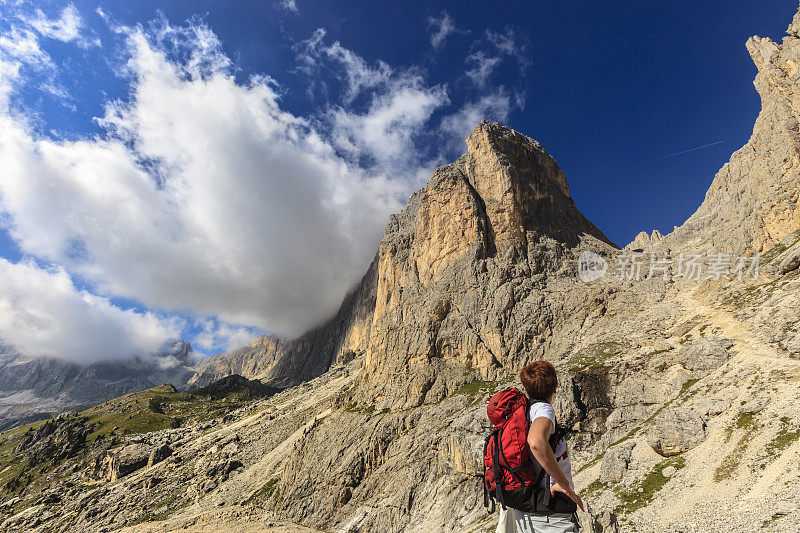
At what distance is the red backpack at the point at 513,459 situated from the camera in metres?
6.39

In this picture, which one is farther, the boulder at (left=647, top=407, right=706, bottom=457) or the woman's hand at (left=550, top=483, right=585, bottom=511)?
the boulder at (left=647, top=407, right=706, bottom=457)

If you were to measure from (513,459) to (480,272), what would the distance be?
301 ft

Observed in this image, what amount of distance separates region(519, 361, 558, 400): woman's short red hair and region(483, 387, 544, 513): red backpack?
304mm

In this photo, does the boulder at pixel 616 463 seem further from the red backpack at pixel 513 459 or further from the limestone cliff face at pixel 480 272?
the red backpack at pixel 513 459

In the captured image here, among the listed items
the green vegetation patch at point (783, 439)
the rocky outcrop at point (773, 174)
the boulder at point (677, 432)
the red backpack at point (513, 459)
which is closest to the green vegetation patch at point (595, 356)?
the boulder at point (677, 432)

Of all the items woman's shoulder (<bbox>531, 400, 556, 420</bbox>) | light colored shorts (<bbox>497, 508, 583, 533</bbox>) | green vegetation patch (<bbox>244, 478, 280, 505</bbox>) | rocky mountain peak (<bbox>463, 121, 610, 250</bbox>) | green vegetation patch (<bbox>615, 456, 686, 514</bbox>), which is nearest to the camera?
woman's shoulder (<bbox>531, 400, 556, 420</bbox>)

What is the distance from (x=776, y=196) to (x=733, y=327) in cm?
4450

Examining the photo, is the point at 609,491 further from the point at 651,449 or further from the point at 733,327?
the point at 733,327

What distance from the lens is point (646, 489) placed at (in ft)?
113

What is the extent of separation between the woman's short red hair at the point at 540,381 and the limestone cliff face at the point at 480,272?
7470cm

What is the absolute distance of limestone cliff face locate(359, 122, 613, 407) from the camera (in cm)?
8056

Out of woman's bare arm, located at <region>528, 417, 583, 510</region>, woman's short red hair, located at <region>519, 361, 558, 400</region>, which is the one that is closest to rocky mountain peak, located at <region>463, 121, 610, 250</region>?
woman's short red hair, located at <region>519, 361, 558, 400</region>

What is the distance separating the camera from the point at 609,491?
1453 inches

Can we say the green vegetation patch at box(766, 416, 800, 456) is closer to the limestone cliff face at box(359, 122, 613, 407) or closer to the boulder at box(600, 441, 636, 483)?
the boulder at box(600, 441, 636, 483)
